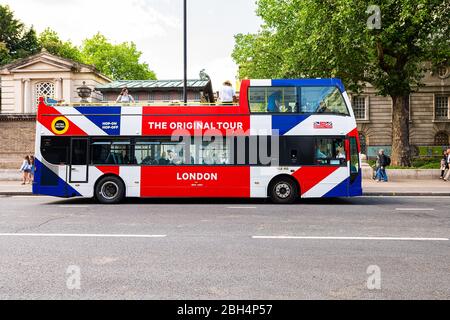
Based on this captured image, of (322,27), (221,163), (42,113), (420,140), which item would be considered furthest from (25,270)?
(420,140)

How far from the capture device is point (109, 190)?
541 inches

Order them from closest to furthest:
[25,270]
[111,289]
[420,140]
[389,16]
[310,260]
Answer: [111,289]
[25,270]
[310,260]
[389,16]
[420,140]

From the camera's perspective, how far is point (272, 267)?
5359mm

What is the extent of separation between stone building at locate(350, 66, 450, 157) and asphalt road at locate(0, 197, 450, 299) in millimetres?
32224

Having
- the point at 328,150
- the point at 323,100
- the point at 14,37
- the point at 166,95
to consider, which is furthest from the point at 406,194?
the point at 14,37

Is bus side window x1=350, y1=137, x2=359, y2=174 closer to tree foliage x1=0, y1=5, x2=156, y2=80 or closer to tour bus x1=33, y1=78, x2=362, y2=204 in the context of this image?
tour bus x1=33, y1=78, x2=362, y2=204

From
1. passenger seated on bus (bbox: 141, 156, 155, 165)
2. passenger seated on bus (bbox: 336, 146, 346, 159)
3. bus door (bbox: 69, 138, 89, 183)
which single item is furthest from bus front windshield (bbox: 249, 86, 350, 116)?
bus door (bbox: 69, 138, 89, 183)

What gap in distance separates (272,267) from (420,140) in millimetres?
40030

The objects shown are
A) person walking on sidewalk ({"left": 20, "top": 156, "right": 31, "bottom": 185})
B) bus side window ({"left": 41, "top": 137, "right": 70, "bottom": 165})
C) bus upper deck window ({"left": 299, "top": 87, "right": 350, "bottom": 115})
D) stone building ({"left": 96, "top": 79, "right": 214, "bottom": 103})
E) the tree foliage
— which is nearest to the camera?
bus upper deck window ({"left": 299, "top": 87, "right": 350, "bottom": 115})

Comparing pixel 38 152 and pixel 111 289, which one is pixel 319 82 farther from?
pixel 111 289

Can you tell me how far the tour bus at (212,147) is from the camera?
13328mm

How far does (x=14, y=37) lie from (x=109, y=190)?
43059mm

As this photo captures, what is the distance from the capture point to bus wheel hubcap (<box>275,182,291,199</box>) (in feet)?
43.9

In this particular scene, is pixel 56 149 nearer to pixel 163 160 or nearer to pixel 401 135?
pixel 163 160
